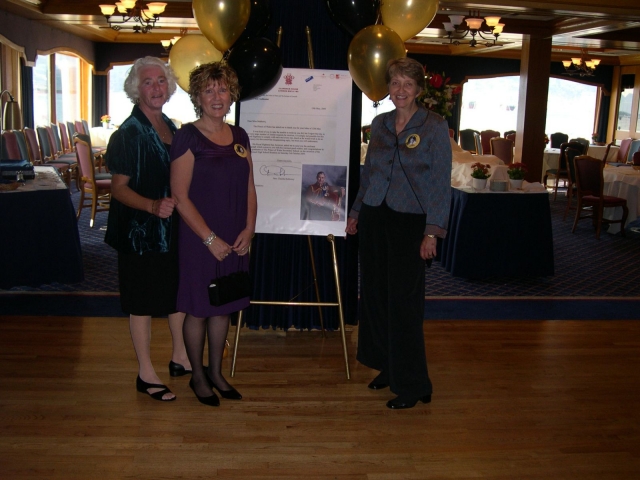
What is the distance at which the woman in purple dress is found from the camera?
9.02 ft

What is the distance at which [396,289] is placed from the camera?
2951 millimetres

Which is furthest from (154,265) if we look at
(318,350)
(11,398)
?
(318,350)

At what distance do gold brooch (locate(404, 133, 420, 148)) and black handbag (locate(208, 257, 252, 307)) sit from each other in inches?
35.6

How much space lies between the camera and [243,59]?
3059 millimetres

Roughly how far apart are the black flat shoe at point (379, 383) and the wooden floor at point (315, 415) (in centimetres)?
5

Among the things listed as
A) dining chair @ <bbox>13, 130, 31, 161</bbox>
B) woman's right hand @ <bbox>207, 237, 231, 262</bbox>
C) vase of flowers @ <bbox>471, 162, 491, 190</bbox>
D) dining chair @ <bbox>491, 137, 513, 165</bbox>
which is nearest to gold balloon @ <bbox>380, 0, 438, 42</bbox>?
woman's right hand @ <bbox>207, 237, 231, 262</bbox>

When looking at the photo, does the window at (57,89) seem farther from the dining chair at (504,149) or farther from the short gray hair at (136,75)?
the short gray hair at (136,75)

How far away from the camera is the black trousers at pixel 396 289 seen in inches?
115

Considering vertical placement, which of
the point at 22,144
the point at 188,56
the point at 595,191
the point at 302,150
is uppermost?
the point at 188,56

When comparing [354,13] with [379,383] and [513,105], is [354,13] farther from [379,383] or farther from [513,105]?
[513,105]

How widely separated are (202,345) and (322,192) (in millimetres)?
1025

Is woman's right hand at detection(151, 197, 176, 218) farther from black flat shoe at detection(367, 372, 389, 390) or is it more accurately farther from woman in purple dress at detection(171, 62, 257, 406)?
black flat shoe at detection(367, 372, 389, 390)

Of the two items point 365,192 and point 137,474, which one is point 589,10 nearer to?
point 365,192

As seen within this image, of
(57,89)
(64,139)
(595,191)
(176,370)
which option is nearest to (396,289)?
(176,370)
